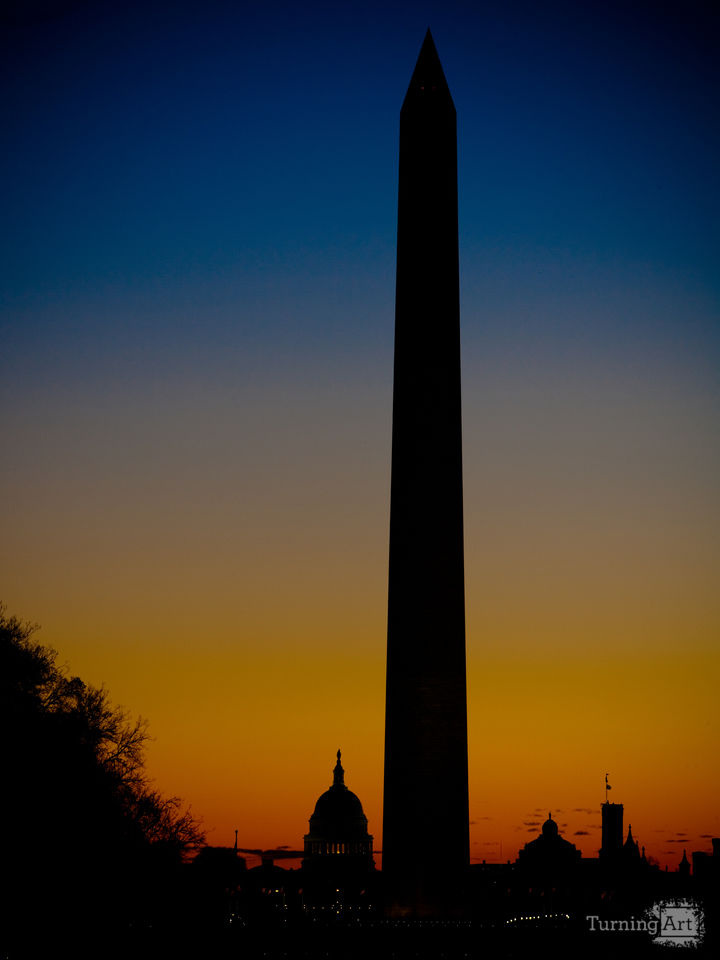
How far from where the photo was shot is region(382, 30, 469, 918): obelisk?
53562 millimetres

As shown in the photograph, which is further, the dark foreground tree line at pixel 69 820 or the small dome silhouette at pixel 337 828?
the small dome silhouette at pixel 337 828

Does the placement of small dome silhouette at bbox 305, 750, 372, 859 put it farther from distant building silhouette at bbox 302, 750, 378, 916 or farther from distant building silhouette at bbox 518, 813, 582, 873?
distant building silhouette at bbox 518, 813, 582, 873

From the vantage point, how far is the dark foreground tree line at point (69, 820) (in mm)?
41031

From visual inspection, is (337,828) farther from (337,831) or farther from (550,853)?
(550,853)

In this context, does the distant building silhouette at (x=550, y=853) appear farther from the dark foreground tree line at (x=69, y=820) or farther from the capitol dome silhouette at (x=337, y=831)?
the dark foreground tree line at (x=69, y=820)

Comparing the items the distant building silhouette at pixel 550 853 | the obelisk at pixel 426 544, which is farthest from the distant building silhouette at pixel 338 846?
the obelisk at pixel 426 544

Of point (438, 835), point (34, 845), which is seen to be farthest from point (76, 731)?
point (438, 835)

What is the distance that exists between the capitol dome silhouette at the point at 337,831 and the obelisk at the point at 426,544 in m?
90.6

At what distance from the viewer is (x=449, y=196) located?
192 ft

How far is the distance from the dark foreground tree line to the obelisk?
27.1ft

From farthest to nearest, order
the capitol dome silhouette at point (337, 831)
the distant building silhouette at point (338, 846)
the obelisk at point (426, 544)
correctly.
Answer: the capitol dome silhouette at point (337, 831)
the distant building silhouette at point (338, 846)
the obelisk at point (426, 544)

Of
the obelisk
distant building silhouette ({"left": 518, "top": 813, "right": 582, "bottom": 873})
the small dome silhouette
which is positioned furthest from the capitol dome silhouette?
the obelisk

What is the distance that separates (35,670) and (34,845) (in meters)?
7.61

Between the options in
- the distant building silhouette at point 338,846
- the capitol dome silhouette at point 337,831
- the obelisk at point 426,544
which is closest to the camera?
the obelisk at point 426,544
